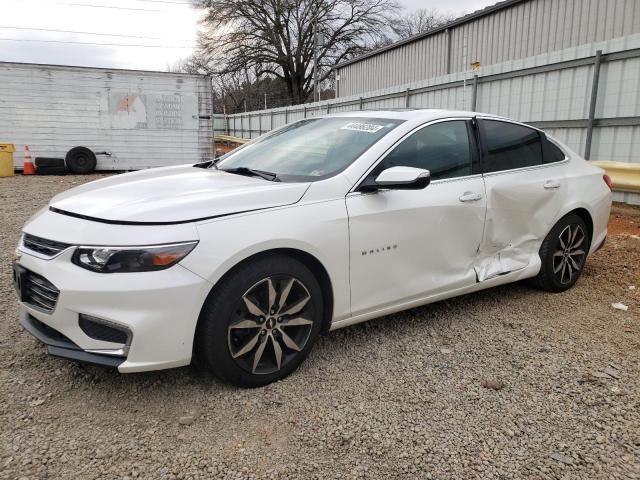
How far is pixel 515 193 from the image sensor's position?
3949mm

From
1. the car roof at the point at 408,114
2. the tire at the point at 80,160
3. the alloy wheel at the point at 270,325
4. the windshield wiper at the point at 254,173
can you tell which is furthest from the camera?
the tire at the point at 80,160

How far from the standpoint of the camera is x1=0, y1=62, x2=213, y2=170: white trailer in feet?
49.1

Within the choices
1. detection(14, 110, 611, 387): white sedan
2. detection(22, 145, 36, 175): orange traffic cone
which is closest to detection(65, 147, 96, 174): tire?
detection(22, 145, 36, 175): orange traffic cone

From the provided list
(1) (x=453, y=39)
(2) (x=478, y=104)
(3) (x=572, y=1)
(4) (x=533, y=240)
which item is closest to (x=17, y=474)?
(4) (x=533, y=240)

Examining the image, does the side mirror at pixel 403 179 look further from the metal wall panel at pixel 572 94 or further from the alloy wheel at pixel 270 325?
the metal wall panel at pixel 572 94

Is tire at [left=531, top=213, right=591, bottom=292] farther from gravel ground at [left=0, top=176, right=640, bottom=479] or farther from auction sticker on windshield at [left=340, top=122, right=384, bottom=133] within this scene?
auction sticker on windshield at [left=340, top=122, right=384, bottom=133]

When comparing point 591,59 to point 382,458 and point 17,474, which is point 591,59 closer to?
point 382,458

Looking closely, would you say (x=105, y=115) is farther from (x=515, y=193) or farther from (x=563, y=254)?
(x=563, y=254)

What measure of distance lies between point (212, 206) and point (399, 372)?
148 cm

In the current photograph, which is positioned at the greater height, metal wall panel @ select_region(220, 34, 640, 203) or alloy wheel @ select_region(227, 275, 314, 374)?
metal wall panel @ select_region(220, 34, 640, 203)

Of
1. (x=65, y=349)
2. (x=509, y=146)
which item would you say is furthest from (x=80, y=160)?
(x=65, y=349)

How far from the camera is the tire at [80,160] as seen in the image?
15.3 metres

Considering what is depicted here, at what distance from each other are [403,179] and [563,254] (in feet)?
7.14

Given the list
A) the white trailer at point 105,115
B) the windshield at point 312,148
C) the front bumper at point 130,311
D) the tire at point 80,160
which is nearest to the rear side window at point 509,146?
the windshield at point 312,148
